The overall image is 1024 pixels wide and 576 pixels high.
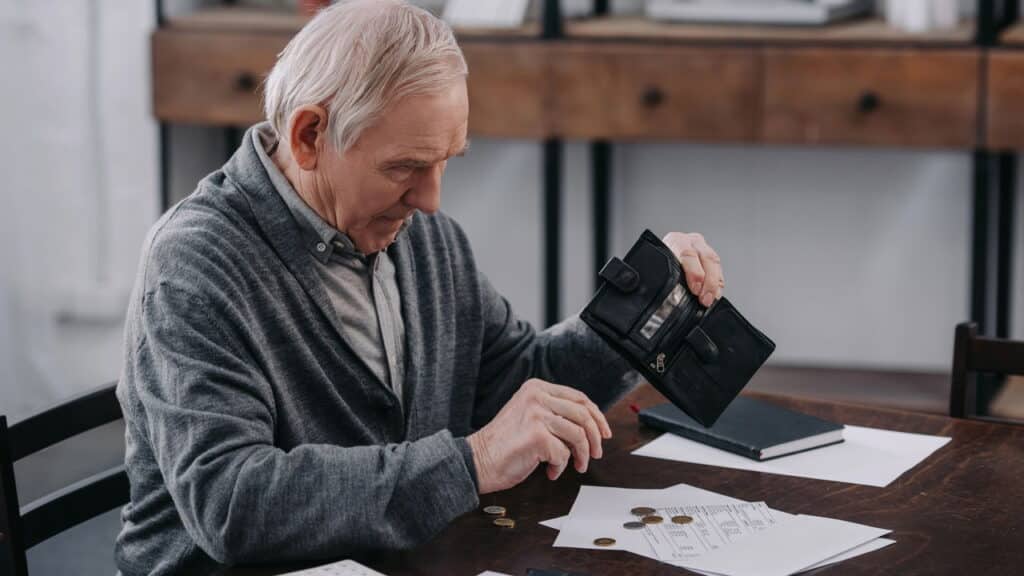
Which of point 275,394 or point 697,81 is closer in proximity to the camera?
point 275,394

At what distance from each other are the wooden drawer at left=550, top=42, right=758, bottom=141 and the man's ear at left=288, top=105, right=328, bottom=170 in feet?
6.21

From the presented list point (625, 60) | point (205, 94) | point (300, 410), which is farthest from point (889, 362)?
point (300, 410)

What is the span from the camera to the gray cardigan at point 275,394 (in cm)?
137

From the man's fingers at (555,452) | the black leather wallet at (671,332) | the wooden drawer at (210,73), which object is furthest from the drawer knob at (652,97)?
the man's fingers at (555,452)

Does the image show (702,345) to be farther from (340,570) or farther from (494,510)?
(340,570)

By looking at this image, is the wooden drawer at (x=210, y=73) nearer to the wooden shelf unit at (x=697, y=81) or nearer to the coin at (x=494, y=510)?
the wooden shelf unit at (x=697, y=81)

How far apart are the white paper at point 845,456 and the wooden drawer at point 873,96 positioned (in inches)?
62.6

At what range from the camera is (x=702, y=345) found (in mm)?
1653

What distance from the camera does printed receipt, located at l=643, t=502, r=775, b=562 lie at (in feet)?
4.61

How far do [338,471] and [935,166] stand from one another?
2.69m

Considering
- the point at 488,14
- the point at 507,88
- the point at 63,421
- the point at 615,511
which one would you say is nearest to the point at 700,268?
the point at 615,511

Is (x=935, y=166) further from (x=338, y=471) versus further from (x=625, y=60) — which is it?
(x=338, y=471)

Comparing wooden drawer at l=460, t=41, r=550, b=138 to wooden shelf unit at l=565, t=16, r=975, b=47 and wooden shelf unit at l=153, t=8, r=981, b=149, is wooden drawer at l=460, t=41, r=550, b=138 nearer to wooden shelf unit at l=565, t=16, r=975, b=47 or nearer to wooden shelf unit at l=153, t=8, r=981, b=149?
wooden shelf unit at l=153, t=8, r=981, b=149

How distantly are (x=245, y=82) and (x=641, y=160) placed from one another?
3.55 ft
